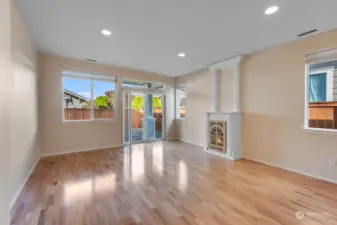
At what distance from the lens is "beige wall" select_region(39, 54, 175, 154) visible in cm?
481

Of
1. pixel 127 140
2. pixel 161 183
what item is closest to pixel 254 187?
pixel 161 183

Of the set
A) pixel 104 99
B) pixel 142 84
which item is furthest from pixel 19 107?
pixel 142 84

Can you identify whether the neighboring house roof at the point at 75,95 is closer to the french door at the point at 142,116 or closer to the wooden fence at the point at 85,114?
the wooden fence at the point at 85,114

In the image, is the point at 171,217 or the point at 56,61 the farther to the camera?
the point at 56,61

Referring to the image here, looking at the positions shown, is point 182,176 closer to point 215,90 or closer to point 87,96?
point 215,90

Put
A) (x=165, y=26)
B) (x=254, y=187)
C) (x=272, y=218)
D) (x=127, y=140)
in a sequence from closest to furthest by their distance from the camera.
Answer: (x=272, y=218)
(x=254, y=187)
(x=165, y=26)
(x=127, y=140)

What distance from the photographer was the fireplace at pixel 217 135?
476cm

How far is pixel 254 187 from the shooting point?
287 cm

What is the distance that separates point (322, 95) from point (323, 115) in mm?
369

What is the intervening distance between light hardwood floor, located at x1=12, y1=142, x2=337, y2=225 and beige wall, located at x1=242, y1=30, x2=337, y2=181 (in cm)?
35

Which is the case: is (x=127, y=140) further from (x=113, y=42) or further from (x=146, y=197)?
(x=146, y=197)

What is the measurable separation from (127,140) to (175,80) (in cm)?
303

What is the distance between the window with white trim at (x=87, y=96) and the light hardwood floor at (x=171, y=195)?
175 cm

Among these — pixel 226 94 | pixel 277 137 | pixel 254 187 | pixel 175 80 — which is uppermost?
pixel 175 80
